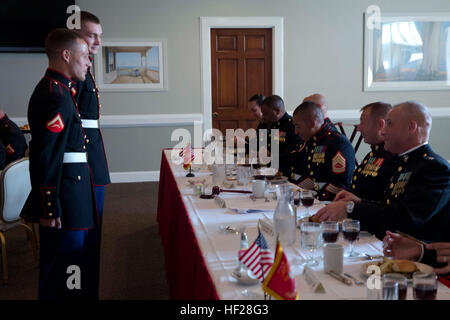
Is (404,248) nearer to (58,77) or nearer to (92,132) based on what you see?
(58,77)

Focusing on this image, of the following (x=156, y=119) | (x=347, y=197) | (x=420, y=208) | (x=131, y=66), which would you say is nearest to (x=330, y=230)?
(x=420, y=208)

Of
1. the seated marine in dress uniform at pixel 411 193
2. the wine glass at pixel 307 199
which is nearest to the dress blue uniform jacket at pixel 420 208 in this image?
the seated marine in dress uniform at pixel 411 193

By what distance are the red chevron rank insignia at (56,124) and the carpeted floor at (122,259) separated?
1.29 m

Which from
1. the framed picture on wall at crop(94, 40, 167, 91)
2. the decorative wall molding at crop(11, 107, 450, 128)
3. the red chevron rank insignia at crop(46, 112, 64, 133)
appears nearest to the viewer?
the red chevron rank insignia at crop(46, 112, 64, 133)

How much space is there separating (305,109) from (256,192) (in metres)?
0.91

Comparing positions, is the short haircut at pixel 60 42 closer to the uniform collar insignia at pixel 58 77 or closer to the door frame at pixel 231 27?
the uniform collar insignia at pixel 58 77

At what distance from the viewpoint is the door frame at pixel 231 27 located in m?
Answer: 6.84

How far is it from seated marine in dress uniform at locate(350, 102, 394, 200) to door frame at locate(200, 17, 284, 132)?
14.2ft

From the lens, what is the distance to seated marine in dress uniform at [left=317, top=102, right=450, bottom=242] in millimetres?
1845

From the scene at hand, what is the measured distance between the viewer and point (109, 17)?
6668mm

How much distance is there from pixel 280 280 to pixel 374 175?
64.6 inches

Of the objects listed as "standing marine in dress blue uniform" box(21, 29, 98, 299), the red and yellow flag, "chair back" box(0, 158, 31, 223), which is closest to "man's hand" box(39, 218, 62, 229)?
"standing marine in dress blue uniform" box(21, 29, 98, 299)

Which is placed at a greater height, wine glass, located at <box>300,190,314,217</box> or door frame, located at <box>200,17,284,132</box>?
door frame, located at <box>200,17,284,132</box>

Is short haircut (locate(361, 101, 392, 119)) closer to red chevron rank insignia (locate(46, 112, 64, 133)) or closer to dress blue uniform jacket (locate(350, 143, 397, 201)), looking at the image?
dress blue uniform jacket (locate(350, 143, 397, 201))
